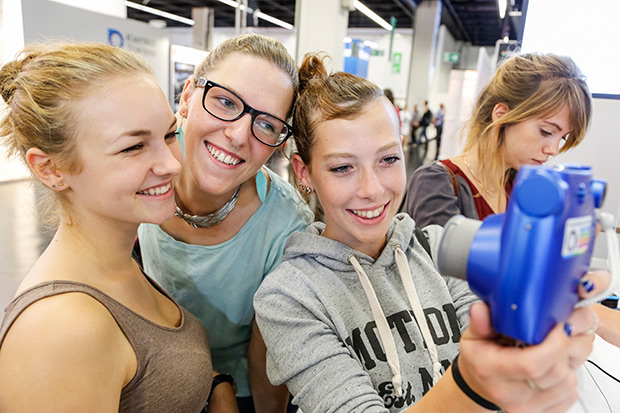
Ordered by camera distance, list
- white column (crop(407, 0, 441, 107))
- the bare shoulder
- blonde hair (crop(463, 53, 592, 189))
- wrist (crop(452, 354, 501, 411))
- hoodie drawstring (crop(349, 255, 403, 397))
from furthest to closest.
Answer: white column (crop(407, 0, 441, 107)) → blonde hair (crop(463, 53, 592, 189)) → hoodie drawstring (crop(349, 255, 403, 397)) → the bare shoulder → wrist (crop(452, 354, 501, 411))

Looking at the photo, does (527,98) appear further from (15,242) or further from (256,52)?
(15,242)

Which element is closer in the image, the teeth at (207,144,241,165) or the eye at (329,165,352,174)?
the eye at (329,165,352,174)

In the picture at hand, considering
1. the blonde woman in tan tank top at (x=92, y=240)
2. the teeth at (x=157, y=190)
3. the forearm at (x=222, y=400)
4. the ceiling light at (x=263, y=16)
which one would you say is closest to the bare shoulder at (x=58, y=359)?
the blonde woman in tan tank top at (x=92, y=240)

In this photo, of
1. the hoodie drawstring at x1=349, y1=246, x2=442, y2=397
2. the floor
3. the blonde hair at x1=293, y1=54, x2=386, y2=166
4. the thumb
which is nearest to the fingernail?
the thumb

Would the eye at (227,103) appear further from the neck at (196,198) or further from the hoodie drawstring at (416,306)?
the hoodie drawstring at (416,306)

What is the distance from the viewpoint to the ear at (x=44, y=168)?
0.87 meters

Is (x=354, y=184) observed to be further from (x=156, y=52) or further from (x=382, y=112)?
(x=156, y=52)

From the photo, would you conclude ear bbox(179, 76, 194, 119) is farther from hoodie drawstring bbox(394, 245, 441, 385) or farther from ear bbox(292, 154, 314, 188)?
hoodie drawstring bbox(394, 245, 441, 385)

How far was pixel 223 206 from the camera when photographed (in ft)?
4.37

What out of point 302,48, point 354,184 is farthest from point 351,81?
point 302,48

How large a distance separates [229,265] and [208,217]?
154 millimetres

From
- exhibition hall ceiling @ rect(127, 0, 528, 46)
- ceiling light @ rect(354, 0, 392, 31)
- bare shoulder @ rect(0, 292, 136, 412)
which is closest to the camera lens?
bare shoulder @ rect(0, 292, 136, 412)

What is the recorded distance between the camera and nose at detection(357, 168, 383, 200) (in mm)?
1015

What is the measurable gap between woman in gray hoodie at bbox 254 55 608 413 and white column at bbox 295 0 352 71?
5444mm
